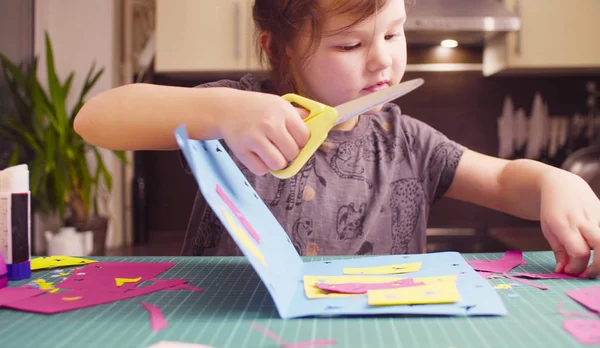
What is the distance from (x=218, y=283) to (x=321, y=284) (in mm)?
127

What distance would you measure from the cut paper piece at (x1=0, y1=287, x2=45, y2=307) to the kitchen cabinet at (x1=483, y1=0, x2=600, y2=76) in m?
1.89

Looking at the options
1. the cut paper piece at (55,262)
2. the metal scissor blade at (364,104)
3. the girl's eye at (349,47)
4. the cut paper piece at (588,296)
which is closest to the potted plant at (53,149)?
the cut paper piece at (55,262)

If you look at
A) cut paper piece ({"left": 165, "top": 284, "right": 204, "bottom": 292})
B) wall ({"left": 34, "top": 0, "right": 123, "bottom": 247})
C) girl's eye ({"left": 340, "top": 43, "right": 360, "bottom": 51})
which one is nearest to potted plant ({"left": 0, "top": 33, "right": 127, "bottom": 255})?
wall ({"left": 34, "top": 0, "right": 123, "bottom": 247})

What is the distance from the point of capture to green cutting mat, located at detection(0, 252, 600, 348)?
42cm

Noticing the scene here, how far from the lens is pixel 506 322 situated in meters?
0.45

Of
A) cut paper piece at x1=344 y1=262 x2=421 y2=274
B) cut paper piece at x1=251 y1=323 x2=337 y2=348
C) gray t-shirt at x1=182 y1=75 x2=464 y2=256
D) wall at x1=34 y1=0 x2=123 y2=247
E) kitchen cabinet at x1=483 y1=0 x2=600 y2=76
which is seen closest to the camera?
cut paper piece at x1=251 y1=323 x2=337 y2=348

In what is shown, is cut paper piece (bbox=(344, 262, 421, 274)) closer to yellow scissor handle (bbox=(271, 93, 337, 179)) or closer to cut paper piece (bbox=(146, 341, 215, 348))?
yellow scissor handle (bbox=(271, 93, 337, 179))

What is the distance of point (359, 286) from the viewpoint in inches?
21.3

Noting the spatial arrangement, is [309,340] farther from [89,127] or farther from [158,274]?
[89,127]

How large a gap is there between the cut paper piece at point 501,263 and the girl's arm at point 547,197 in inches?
1.8

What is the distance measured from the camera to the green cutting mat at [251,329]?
0.42 meters

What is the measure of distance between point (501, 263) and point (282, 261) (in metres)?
0.28

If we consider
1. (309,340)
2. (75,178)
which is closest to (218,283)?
(309,340)

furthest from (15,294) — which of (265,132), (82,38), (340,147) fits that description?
(82,38)
